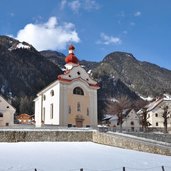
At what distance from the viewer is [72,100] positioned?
202 feet

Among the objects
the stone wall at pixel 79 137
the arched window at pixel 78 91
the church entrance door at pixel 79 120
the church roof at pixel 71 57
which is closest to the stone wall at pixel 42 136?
the stone wall at pixel 79 137

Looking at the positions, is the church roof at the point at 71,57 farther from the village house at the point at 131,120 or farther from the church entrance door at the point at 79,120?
the village house at the point at 131,120

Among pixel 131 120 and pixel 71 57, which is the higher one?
pixel 71 57

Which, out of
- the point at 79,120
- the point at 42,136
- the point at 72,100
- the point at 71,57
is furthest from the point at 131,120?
the point at 42,136

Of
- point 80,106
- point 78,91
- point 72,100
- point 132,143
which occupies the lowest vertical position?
point 132,143

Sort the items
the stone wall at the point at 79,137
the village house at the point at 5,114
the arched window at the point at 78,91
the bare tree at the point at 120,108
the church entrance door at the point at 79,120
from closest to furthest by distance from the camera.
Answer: the stone wall at the point at 79,137, the church entrance door at the point at 79,120, the arched window at the point at 78,91, the village house at the point at 5,114, the bare tree at the point at 120,108

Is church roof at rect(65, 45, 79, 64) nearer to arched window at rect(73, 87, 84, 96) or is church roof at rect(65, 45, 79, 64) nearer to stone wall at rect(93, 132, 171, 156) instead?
arched window at rect(73, 87, 84, 96)

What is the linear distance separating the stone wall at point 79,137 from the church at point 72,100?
1227 cm

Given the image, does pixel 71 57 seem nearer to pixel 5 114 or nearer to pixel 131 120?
pixel 5 114

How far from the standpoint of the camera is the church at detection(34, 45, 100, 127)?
6016 centimetres

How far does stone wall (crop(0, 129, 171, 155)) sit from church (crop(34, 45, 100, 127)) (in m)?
12.3

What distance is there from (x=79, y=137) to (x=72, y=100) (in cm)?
1556

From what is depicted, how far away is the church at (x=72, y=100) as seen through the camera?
6016cm

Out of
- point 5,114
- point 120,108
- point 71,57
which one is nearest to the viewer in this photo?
point 71,57
